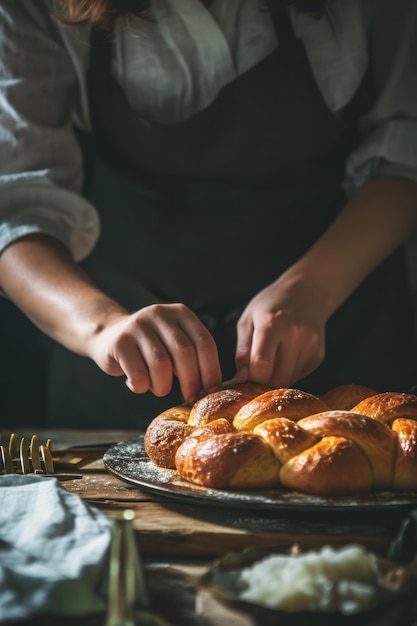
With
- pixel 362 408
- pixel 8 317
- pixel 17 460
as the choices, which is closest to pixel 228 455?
pixel 362 408

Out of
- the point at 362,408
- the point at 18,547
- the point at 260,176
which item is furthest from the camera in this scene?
the point at 260,176

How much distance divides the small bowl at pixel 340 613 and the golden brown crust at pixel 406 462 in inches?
9.3

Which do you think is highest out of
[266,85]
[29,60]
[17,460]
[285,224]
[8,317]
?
[29,60]

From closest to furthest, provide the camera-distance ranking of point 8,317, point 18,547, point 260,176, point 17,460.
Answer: point 18,547, point 17,460, point 260,176, point 8,317

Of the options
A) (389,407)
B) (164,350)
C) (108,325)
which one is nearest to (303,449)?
(389,407)

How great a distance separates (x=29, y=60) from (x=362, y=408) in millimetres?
863

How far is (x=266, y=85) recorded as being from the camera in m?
1.49

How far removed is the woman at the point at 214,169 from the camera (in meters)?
1.35

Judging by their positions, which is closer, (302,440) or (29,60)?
(302,440)

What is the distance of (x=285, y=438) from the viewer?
2.83 feet

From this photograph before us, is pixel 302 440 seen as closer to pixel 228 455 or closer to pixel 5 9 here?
pixel 228 455

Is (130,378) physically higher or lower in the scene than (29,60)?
lower

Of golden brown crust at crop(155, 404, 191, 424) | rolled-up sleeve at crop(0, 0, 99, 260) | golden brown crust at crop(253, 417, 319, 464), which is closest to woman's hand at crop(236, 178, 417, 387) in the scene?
golden brown crust at crop(155, 404, 191, 424)

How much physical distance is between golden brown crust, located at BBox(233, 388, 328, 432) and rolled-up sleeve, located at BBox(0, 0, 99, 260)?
0.55m
